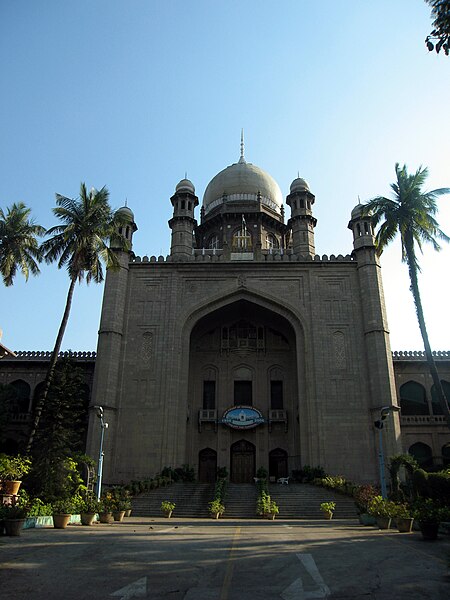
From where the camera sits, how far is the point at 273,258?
3431cm

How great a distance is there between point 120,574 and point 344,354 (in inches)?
992

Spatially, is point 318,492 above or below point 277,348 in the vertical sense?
below

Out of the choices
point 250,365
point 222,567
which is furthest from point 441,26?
point 250,365

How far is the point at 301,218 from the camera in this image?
3675 cm

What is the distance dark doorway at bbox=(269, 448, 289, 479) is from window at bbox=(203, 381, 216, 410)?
16.7ft

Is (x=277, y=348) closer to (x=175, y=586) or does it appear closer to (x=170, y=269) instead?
(x=170, y=269)

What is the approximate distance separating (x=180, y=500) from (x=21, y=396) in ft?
53.7

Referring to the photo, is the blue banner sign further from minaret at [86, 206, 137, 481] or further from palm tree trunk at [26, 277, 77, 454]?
palm tree trunk at [26, 277, 77, 454]

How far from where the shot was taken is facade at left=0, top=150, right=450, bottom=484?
97.0ft

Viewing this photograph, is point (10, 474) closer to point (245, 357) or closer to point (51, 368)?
point (51, 368)

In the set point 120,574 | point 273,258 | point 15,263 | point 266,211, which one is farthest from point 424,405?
point 120,574

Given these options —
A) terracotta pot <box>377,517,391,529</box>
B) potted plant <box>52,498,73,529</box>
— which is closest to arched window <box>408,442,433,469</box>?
terracotta pot <box>377,517,391,529</box>

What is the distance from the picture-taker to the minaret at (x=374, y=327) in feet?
95.4

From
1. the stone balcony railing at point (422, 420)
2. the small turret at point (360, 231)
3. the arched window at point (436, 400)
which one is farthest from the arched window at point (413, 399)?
the small turret at point (360, 231)
